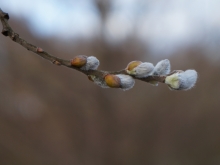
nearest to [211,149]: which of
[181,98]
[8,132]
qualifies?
[181,98]

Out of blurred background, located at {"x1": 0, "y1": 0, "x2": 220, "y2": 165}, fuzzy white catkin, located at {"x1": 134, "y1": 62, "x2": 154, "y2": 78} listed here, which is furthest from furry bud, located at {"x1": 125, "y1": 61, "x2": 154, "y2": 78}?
blurred background, located at {"x1": 0, "y1": 0, "x2": 220, "y2": 165}

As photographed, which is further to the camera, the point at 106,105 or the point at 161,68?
the point at 106,105

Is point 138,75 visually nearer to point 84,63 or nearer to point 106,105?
point 84,63

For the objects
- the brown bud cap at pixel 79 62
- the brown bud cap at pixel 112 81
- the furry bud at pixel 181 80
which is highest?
the brown bud cap at pixel 79 62

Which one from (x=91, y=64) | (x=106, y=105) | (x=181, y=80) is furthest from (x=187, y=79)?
(x=106, y=105)

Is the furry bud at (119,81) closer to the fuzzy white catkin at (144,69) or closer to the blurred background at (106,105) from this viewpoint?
the fuzzy white catkin at (144,69)

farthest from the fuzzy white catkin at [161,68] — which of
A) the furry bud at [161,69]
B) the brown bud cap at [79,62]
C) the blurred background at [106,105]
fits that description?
the blurred background at [106,105]

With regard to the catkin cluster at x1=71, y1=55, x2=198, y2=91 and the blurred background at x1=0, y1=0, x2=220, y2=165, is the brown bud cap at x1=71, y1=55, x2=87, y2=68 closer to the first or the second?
the catkin cluster at x1=71, y1=55, x2=198, y2=91

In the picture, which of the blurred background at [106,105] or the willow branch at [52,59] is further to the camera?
the blurred background at [106,105]
